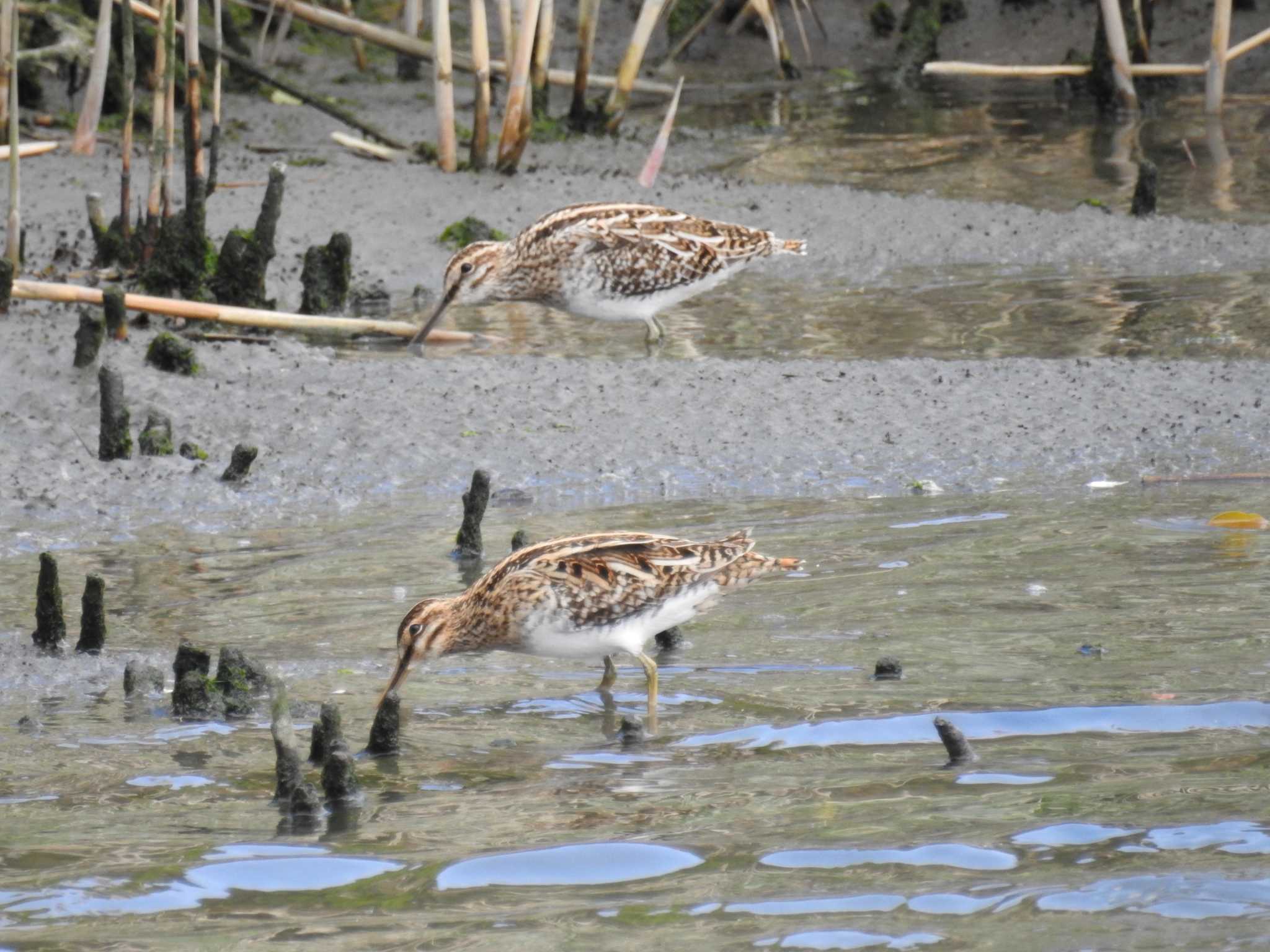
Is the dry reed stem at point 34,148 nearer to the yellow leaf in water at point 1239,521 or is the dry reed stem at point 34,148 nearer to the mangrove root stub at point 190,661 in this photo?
the mangrove root stub at point 190,661

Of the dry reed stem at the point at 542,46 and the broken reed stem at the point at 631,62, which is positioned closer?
the dry reed stem at the point at 542,46

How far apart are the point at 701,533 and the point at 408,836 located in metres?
3.23

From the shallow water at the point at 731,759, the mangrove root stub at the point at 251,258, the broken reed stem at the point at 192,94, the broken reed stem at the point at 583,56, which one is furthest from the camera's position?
A: the broken reed stem at the point at 583,56

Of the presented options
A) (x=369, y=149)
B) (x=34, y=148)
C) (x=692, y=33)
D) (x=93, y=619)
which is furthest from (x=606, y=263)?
(x=692, y=33)

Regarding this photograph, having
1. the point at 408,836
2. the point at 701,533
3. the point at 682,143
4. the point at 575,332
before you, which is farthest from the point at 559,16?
the point at 408,836

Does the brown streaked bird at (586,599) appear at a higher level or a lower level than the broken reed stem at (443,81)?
lower

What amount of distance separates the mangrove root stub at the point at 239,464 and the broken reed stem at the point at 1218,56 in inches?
390

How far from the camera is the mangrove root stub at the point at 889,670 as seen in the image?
6.18 metres

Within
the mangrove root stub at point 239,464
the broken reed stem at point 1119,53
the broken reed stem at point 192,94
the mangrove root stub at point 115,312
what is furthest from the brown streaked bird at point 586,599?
the broken reed stem at point 1119,53

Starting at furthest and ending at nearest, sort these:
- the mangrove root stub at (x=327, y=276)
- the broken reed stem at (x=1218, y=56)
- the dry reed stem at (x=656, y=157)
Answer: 1. the broken reed stem at (x=1218, y=56)
2. the dry reed stem at (x=656, y=157)
3. the mangrove root stub at (x=327, y=276)

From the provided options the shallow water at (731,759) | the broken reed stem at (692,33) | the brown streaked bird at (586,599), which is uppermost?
the broken reed stem at (692,33)

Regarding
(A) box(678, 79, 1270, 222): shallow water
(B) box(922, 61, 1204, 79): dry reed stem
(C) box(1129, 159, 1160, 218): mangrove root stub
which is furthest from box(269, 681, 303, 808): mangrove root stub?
(B) box(922, 61, 1204, 79): dry reed stem

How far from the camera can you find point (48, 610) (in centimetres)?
666

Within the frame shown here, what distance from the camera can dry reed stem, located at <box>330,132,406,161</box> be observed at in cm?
1495
